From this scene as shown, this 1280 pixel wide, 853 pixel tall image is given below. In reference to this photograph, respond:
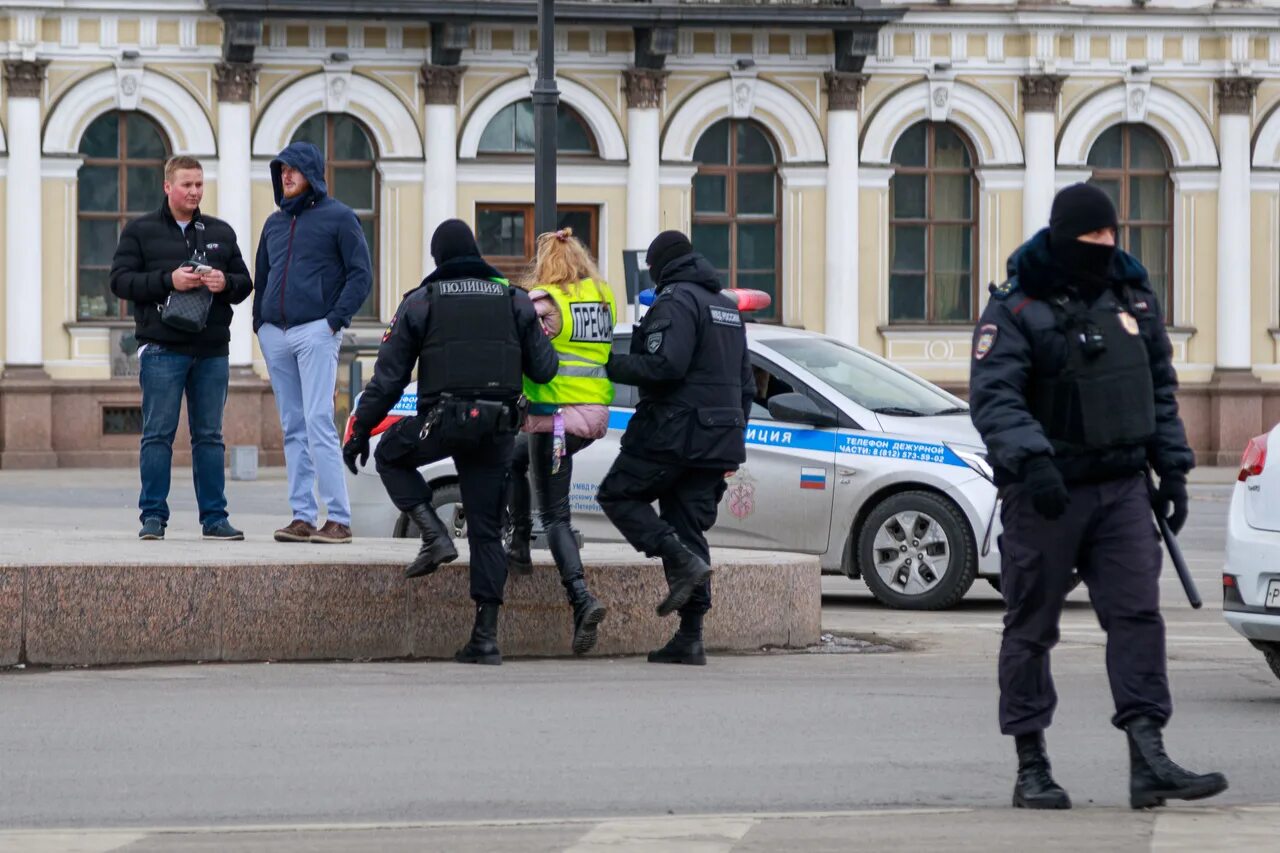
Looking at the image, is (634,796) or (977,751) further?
(977,751)

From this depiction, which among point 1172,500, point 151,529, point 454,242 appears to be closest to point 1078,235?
point 1172,500

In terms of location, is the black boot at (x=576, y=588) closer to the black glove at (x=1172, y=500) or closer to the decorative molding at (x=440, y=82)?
the black glove at (x=1172, y=500)

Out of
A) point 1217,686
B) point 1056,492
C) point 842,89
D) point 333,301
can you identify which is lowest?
point 1217,686

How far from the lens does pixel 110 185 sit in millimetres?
→ 32719

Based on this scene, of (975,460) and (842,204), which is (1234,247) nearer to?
(842,204)

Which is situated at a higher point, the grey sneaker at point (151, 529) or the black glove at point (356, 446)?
the black glove at point (356, 446)

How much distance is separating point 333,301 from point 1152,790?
5582 mm

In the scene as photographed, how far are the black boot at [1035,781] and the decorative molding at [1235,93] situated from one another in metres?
28.7

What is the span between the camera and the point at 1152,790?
7.29 m

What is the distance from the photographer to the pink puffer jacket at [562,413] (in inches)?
437

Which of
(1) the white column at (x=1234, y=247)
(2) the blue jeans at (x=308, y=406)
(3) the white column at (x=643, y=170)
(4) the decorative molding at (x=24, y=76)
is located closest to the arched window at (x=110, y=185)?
(4) the decorative molding at (x=24, y=76)

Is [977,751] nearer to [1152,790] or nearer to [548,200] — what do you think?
[1152,790]

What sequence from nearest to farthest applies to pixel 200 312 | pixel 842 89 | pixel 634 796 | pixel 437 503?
pixel 634 796 < pixel 200 312 < pixel 437 503 < pixel 842 89

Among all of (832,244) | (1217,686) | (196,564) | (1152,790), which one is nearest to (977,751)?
(1152,790)
